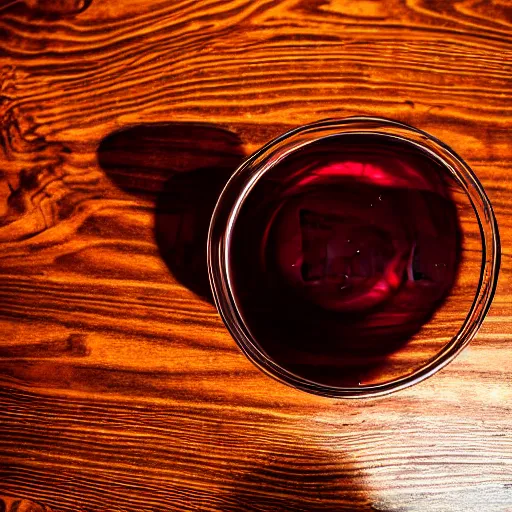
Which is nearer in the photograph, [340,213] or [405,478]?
[340,213]

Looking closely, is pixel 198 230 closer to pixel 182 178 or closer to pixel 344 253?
pixel 182 178

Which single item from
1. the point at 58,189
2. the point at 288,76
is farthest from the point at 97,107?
the point at 288,76

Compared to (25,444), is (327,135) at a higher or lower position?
higher

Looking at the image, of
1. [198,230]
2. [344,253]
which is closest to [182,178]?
[198,230]

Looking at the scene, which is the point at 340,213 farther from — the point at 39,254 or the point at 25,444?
the point at 25,444
